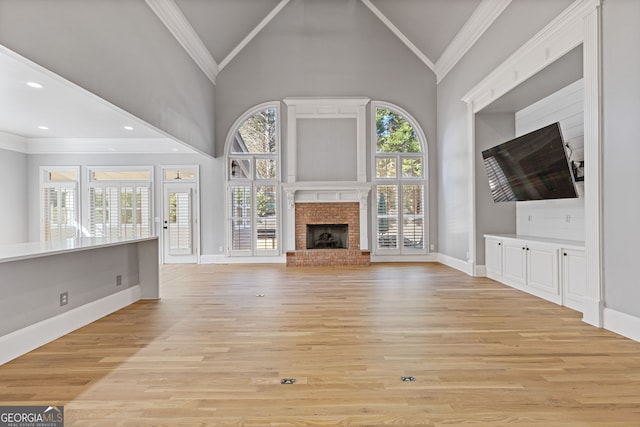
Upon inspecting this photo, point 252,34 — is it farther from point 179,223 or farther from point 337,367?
point 337,367

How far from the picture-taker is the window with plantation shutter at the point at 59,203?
7.68 metres

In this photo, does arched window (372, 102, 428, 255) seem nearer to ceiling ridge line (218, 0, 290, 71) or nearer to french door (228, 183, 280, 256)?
french door (228, 183, 280, 256)

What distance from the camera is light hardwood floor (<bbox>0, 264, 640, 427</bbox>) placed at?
182 centimetres

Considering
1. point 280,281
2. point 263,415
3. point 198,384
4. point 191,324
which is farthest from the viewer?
point 280,281

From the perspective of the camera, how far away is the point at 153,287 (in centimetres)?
430

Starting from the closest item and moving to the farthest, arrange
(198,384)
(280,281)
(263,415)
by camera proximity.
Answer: (263,415) → (198,384) → (280,281)

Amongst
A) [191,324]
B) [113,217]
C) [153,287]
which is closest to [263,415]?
[191,324]

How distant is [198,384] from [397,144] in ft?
22.3

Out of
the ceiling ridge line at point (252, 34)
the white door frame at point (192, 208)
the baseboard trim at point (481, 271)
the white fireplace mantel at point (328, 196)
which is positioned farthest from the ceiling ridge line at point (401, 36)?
the white door frame at point (192, 208)

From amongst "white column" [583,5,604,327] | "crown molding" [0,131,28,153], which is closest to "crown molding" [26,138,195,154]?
"crown molding" [0,131,28,153]

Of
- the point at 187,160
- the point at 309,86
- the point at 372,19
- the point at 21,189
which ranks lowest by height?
the point at 21,189

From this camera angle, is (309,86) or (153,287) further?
(309,86)

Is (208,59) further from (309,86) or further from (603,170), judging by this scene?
(603,170)

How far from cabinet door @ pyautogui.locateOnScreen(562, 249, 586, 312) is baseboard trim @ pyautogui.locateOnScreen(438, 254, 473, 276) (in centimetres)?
195
